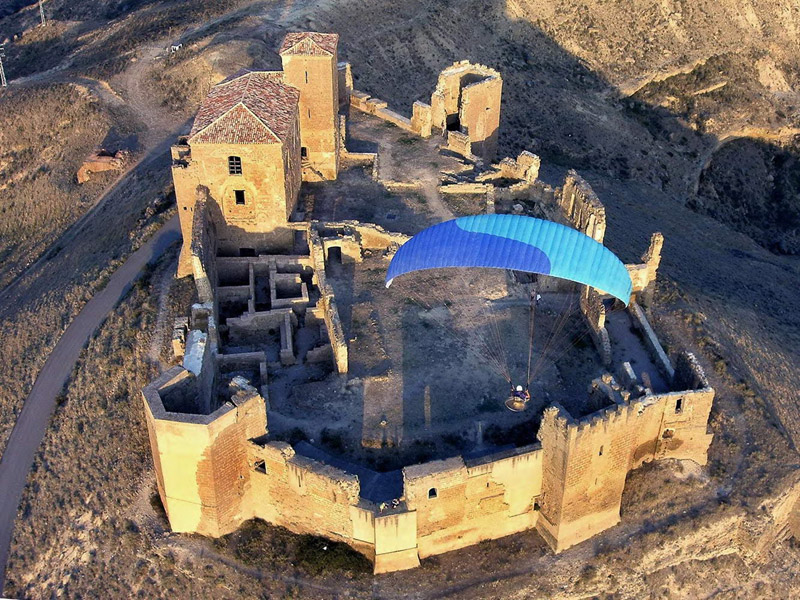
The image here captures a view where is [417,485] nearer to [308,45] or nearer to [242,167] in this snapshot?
[242,167]

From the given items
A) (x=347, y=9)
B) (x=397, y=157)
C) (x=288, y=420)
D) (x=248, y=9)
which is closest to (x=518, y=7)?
(x=347, y=9)

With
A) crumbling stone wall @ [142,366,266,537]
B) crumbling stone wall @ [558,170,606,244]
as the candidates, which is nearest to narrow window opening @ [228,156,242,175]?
crumbling stone wall @ [142,366,266,537]

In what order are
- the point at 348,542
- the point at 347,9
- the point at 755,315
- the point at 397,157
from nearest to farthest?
the point at 348,542
the point at 755,315
the point at 397,157
the point at 347,9

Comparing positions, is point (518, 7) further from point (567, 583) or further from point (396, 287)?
point (567, 583)

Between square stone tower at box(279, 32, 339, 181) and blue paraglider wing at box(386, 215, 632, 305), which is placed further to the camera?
square stone tower at box(279, 32, 339, 181)

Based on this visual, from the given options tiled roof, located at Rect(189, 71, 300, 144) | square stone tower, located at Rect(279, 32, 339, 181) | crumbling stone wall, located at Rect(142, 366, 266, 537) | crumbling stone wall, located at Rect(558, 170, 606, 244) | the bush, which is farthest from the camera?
square stone tower, located at Rect(279, 32, 339, 181)

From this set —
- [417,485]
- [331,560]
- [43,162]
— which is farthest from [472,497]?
[43,162]

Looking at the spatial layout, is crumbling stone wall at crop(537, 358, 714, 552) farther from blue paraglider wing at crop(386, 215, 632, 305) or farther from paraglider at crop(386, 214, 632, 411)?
blue paraglider wing at crop(386, 215, 632, 305)
